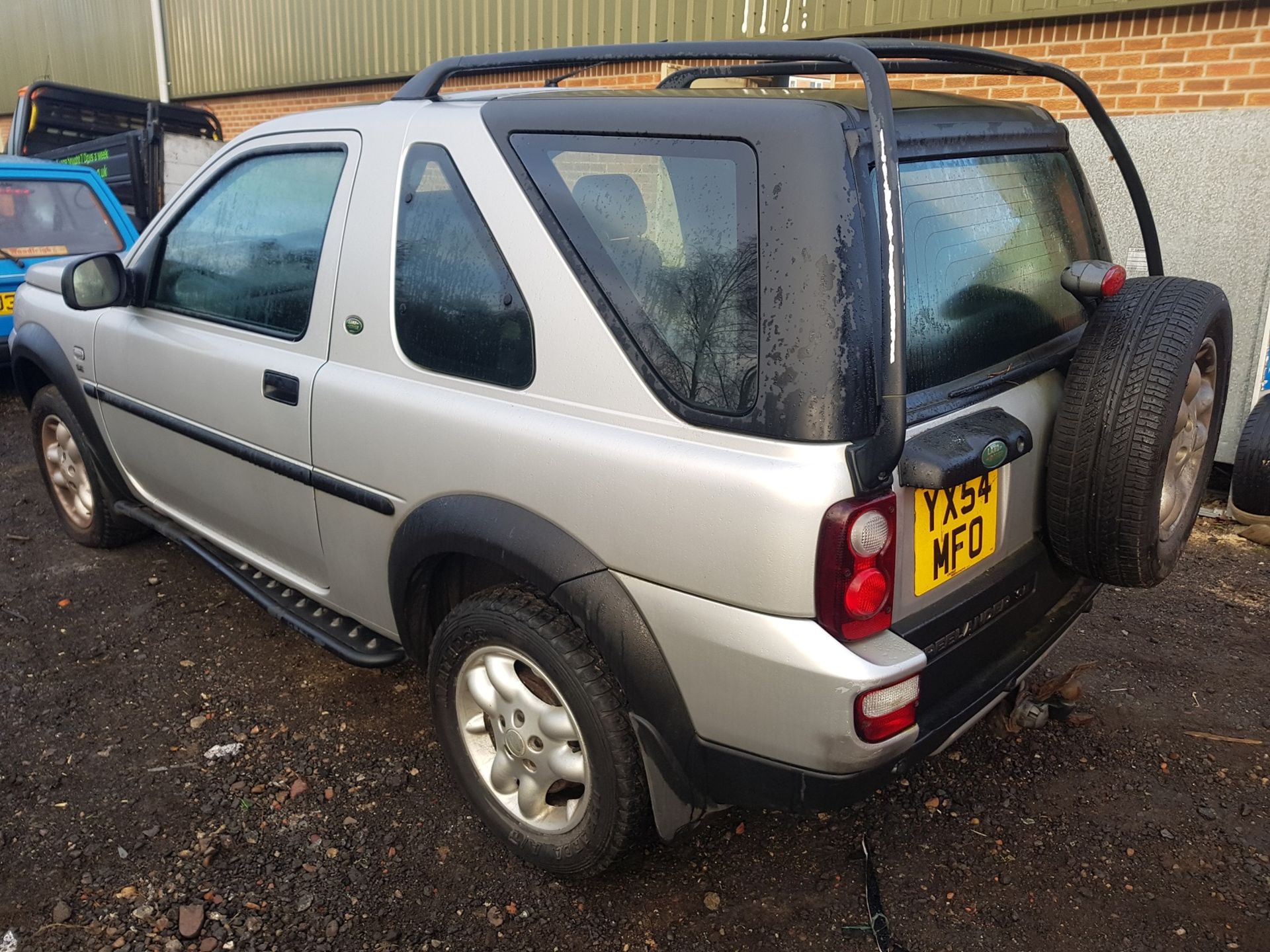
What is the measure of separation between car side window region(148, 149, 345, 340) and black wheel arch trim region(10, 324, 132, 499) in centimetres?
76

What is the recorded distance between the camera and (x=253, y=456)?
294 cm

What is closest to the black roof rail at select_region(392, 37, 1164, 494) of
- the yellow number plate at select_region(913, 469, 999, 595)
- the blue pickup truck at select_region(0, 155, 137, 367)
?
the yellow number plate at select_region(913, 469, 999, 595)

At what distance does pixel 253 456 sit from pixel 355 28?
867 centimetres

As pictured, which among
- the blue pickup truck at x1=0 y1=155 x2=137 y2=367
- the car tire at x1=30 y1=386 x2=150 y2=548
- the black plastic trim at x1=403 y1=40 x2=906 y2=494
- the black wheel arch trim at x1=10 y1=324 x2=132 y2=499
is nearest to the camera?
the black plastic trim at x1=403 y1=40 x2=906 y2=494

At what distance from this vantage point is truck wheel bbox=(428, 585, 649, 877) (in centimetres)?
213

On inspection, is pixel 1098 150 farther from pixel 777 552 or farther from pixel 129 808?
pixel 129 808

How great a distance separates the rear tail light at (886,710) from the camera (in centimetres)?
181

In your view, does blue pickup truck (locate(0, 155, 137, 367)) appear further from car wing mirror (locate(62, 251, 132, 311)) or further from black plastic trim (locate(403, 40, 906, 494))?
black plastic trim (locate(403, 40, 906, 494))

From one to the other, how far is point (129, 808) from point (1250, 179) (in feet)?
18.4

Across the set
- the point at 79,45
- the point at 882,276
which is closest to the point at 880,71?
the point at 882,276

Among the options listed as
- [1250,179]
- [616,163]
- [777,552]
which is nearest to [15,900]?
[777,552]

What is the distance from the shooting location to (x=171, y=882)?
2.42m

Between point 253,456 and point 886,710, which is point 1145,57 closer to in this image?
point 886,710

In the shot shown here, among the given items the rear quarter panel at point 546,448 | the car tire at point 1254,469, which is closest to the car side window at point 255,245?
the rear quarter panel at point 546,448
